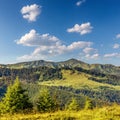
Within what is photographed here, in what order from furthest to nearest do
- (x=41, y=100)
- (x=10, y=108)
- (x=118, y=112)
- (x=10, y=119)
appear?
(x=41, y=100) → (x=10, y=108) → (x=118, y=112) → (x=10, y=119)

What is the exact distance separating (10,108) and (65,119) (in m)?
49.4

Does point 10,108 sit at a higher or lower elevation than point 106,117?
lower

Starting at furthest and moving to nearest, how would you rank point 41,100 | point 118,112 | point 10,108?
point 41,100
point 10,108
point 118,112

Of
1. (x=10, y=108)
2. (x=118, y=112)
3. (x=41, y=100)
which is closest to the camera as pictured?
(x=118, y=112)

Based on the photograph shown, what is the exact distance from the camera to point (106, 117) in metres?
12.8

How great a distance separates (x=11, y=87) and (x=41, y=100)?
9818 millimetres

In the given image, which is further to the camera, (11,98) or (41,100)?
(41,100)

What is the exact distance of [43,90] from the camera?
6725 cm

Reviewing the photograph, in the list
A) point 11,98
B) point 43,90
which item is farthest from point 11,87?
point 43,90

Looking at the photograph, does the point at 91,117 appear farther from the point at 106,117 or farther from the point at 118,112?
the point at 118,112

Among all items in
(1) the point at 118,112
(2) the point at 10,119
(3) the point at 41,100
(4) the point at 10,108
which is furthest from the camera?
(3) the point at 41,100

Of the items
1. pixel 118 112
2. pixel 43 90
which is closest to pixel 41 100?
pixel 43 90

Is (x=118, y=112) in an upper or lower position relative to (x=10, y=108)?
upper

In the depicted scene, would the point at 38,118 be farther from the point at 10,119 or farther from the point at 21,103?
the point at 21,103
